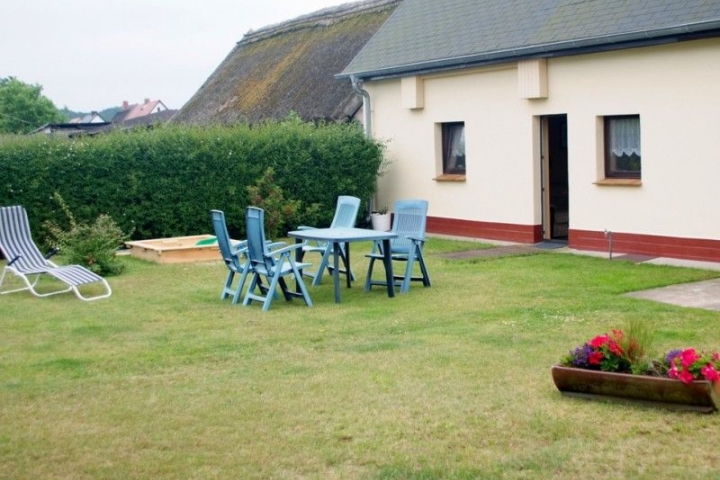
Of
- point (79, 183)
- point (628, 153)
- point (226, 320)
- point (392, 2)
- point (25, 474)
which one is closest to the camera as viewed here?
point (25, 474)

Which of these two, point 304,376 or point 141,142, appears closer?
point 304,376

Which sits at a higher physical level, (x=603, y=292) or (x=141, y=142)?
(x=141, y=142)

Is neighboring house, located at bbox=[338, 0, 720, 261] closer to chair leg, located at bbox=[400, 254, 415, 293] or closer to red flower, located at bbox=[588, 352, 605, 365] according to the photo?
chair leg, located at bbox=[400, 254, 415, 293]

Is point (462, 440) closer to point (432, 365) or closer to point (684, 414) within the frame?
point (684, 414)

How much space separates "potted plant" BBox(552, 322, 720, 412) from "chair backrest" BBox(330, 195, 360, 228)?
23.4 feet

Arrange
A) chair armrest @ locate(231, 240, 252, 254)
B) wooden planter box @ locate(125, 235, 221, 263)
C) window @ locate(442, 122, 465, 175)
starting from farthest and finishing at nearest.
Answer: window @ locate(442, 122, 465, 175) < wooden planter box @ locate(125, 235, 221, 263) < chair armrest @ locate(231, 240, 252, 254)

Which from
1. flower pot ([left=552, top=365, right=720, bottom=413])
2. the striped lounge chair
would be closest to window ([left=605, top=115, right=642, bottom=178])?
the striped lounge chair

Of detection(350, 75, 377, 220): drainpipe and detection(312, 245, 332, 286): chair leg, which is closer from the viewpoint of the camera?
detection(312, 245, 332, 286): chair leg

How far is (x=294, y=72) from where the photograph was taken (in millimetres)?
26953

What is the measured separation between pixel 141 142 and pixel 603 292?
10044 mm

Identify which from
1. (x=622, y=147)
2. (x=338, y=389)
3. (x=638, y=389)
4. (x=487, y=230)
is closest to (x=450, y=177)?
(x=487, y=230)

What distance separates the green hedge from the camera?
59.3ft

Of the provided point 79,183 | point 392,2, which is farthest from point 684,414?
point 392,2

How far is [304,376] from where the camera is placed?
26.7 feet
